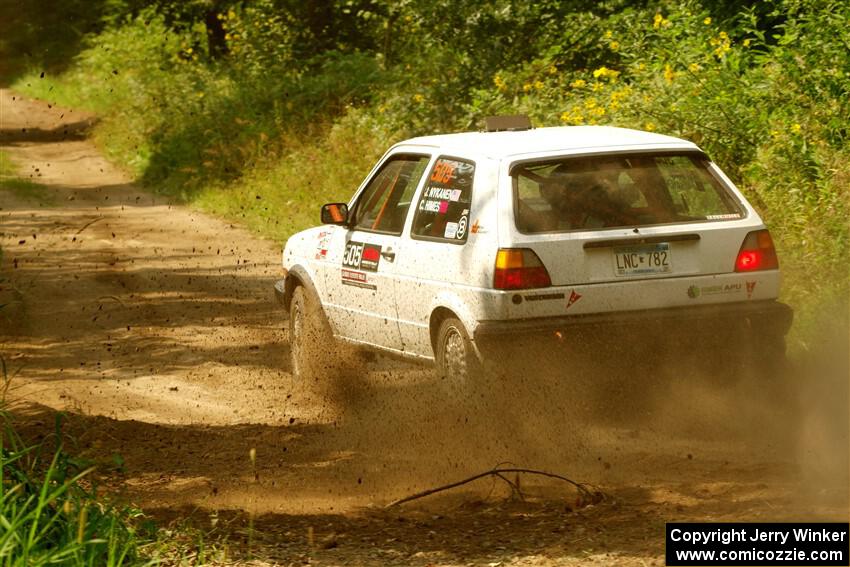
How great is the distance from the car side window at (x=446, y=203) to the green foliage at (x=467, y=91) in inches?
102

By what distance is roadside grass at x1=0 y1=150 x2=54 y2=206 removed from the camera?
2223cm

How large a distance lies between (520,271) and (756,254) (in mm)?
1373

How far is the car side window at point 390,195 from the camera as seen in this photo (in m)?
8.39

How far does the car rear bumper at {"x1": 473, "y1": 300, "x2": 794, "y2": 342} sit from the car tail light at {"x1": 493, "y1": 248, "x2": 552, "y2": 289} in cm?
19

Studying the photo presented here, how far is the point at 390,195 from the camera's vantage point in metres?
8.61

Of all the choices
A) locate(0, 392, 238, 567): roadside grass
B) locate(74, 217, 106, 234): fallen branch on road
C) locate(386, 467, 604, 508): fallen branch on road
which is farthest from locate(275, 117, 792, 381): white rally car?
locate(74, 217, 106, 234): fallen branch on road

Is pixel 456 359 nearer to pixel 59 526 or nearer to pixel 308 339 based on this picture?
pixel 308 339

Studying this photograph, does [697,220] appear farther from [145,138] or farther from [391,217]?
[145,138]

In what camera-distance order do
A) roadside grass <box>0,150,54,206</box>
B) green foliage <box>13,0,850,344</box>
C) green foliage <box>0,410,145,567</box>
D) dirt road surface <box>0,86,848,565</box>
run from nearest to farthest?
green foliage <box>0,410,145,567</box>
dirt road surface <box>0,86,848,565</box>
green foliage <box>13,0,850,344</box>
roadside grass <box>0,150,54,206</box>

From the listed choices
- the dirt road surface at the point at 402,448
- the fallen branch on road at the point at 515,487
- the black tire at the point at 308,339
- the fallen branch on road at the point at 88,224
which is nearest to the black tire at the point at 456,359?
the dirt road surface at the point at 402,448

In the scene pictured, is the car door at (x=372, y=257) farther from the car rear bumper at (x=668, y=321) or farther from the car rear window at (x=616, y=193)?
the car rear bumper at (x=668, y=321)

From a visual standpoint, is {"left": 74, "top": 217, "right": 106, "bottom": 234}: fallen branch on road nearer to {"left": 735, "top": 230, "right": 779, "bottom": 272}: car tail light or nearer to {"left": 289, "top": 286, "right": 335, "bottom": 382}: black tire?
{"left": 289, "top": 286, "right": 335, "bottom": 382}: black tire

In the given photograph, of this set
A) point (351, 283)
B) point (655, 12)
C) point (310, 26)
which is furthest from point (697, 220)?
point (310, 26)

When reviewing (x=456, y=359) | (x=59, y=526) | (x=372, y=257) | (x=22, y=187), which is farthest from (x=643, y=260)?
(x=22, y=187)
